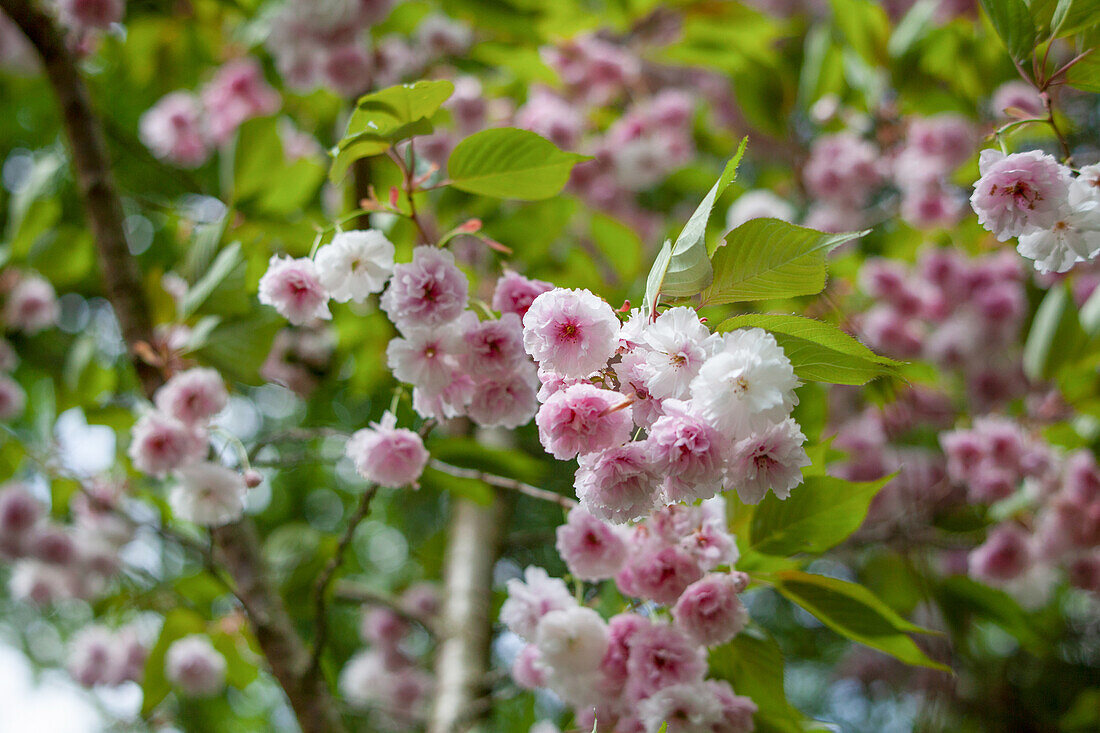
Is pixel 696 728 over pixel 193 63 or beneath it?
beneath

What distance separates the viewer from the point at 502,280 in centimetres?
78

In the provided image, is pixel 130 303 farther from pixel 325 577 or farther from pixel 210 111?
pixel 210 111

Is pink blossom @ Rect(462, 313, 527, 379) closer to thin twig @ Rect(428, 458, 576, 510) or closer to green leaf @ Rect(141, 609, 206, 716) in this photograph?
thin twig @ Rect(428, 458, 576, 510)

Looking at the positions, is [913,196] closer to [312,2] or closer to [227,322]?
[312,2]

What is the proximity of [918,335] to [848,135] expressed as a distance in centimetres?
60

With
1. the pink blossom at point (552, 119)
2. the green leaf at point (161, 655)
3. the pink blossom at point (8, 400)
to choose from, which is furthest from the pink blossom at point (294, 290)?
the pink blossom at point (8, 400)

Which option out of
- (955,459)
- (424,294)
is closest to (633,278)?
(955,459)

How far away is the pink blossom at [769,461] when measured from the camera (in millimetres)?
579

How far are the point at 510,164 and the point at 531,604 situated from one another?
49 centimetres

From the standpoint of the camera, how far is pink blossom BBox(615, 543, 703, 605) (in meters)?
0.76

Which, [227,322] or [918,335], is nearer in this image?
[227,322]

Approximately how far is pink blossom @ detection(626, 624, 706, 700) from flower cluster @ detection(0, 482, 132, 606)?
1.35 meters

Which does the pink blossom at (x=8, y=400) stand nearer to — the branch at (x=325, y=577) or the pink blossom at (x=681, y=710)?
the branch at (x=325, y=577)

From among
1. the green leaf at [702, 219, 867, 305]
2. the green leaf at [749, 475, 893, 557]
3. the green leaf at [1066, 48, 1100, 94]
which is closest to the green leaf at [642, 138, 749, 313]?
the green leaf at [702, 219, 867, 305]
